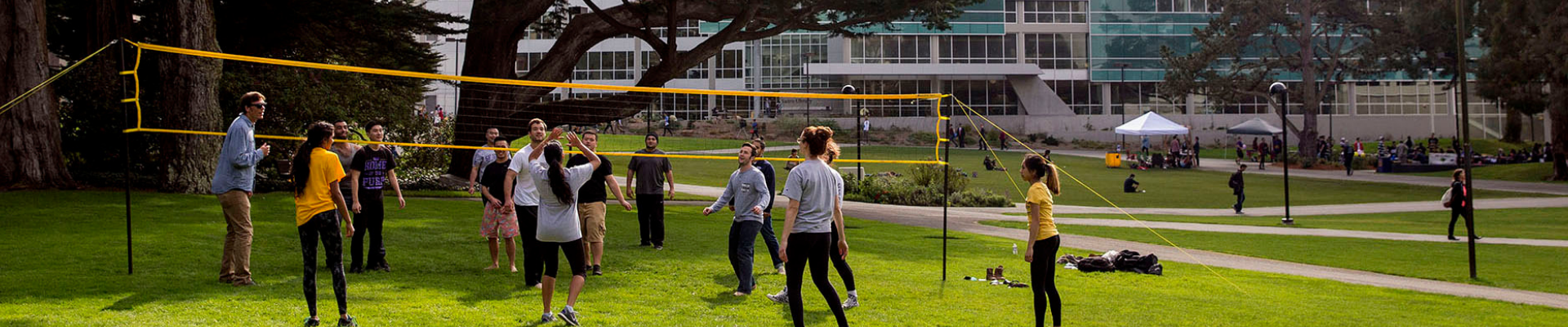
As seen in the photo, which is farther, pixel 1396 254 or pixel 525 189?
pixel 1396 254

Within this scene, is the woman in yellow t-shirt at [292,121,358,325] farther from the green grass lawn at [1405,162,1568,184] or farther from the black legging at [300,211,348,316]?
the green grass lawn at [1405,162,1568,184]

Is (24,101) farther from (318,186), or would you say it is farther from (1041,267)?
(1041,267)

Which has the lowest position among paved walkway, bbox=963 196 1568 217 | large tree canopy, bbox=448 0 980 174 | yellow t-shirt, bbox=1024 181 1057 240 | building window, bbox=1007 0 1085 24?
paved walkway, bbox=963 196 1568 217

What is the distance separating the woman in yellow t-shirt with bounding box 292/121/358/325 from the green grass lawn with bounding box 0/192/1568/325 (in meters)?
0.65

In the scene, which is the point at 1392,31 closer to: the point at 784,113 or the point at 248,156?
the point at 784,113

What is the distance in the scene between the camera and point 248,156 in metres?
9.06

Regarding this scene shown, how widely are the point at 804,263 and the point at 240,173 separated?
15.6 ft

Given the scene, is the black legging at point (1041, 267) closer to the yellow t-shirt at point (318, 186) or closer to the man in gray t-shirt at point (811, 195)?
the man in gray t-shirt at point (811, 195)

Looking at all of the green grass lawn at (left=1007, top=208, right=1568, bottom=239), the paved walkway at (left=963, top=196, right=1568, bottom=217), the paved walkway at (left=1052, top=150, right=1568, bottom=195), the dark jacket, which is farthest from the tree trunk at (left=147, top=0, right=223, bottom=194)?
the paved walkway at (left=1052, top=150, right=1568, bottom=195)

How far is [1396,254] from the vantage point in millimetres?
16375

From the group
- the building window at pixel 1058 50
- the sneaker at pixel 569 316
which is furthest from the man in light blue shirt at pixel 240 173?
the building window at pixel 1058 50

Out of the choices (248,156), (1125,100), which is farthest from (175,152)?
(1125,100)

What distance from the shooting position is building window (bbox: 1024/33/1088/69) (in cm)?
7512

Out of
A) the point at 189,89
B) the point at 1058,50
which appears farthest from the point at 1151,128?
the point at 189,89
